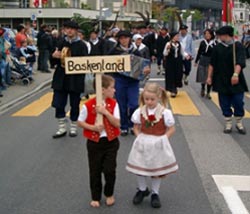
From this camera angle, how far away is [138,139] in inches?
203

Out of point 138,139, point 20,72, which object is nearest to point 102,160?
point 138,139

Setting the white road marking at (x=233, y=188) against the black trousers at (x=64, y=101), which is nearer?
the white road marking at (x=233, y=188)

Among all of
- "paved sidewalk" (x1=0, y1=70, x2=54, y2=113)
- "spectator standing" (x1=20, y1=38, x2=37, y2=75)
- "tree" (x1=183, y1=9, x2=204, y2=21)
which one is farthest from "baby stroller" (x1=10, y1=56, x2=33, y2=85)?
"tree" (x1=183, y1=9, x2=204, y2=21)

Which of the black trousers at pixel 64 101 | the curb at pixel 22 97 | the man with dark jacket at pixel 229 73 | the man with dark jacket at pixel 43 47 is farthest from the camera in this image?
the man with dark jacket at pixel 43 47

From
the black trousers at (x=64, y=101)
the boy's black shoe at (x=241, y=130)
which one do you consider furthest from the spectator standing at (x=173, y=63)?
the black trousers at (x=64, y=101)

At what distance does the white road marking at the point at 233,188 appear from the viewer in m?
5.21

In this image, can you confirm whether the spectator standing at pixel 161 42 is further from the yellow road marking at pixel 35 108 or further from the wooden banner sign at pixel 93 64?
the wooden banner sign at pixel 93 64

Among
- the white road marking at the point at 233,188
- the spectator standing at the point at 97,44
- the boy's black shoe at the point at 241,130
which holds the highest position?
the spectator standing at the point at 97,44

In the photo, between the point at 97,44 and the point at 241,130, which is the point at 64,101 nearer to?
the point at 241,130

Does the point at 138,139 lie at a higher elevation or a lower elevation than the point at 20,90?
higher

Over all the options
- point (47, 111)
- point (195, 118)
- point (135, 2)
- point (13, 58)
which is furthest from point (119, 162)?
point (135, 2)

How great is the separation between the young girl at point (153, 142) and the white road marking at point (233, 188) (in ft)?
2.42

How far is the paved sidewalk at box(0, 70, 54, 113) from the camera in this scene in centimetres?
1263

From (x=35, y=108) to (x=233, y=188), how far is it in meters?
7.08
